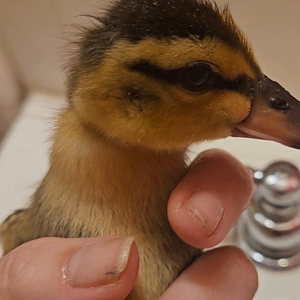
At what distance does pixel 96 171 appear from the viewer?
563 mm

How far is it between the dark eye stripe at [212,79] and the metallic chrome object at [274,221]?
529 mm

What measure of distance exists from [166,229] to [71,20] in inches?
31.7

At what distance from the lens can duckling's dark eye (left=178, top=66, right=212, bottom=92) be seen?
19.0 inches

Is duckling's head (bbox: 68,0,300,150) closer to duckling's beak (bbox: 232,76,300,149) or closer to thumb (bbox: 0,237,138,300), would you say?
duckling's beak (bbox: 232,76,300,149)

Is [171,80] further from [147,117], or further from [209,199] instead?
[209,199]

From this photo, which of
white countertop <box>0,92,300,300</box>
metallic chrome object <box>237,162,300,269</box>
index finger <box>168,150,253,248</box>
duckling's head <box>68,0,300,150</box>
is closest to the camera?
duckling's head <box>68,0,300,150</box>

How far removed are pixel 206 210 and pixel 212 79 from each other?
0.20m

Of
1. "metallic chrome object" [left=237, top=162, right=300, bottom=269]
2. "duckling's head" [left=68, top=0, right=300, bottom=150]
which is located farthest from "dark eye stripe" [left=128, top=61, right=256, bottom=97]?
"metallic chrome object" [left=237, top=162, right=300, bottom=269]

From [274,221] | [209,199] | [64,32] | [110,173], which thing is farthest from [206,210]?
[64,32]

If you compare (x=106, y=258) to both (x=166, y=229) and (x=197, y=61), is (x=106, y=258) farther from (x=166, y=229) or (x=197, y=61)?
(x=197, y=61)

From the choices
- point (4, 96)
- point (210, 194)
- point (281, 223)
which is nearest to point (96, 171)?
point (210, 194)

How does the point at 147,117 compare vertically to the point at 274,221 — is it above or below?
above

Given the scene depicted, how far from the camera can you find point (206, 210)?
61cm

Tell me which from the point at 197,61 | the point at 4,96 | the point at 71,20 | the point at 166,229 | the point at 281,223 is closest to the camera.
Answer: the point at 197,61
